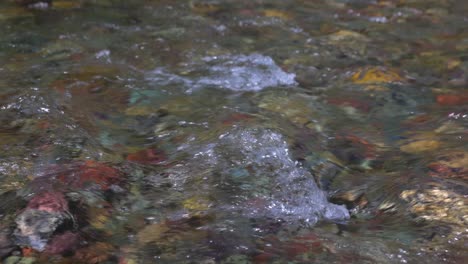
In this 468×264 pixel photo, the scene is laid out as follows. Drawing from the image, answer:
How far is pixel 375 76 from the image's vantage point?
4.55m

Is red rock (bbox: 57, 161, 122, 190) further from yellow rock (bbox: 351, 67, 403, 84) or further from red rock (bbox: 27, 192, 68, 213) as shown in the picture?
yellow rock (bbox: 351, 67, 403, 84)

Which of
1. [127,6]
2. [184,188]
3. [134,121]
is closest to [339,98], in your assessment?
[134,121]

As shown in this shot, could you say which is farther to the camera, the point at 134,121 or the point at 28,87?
the point at 28,87

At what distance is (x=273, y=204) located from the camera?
9.07ft

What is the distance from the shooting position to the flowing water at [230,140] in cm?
246

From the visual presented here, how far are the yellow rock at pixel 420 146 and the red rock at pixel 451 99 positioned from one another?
2.48 ft

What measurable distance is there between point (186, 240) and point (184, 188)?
0.48 m

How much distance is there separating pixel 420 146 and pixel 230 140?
3.45 feet

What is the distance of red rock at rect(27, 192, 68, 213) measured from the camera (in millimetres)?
2496

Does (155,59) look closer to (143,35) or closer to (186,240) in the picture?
(143,35)

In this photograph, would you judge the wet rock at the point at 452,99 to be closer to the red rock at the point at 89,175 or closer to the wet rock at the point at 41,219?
the red rock at the point at 89,175

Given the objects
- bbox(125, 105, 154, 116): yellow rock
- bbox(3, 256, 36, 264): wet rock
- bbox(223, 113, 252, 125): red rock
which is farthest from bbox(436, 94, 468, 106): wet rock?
bbox(3, 256, 36, 264): wet rock

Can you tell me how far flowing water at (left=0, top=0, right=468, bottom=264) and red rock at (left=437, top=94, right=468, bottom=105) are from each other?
0.05ft

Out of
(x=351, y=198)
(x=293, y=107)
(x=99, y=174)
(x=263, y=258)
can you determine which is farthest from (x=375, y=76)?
(x=263, y=258)
